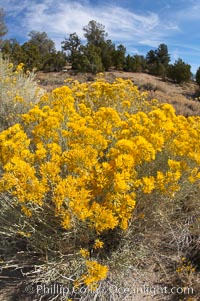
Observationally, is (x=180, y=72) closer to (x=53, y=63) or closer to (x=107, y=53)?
(x=107, y=53)

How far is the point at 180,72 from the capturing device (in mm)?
23734

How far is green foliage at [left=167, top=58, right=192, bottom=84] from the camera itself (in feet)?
77.2

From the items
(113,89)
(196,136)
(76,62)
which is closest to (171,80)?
(76,62)

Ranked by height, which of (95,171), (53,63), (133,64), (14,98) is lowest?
(95,171)

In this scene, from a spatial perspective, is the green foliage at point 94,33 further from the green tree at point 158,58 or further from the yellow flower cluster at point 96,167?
the yellow flower cluster at point 96,167

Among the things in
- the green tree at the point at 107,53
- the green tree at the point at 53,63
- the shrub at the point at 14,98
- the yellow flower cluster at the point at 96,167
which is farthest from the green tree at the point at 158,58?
the yellow flower cluster at the point at 96,167

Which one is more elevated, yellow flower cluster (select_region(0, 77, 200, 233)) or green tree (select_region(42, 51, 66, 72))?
green tree (select_region(42, 51, 66, 72))

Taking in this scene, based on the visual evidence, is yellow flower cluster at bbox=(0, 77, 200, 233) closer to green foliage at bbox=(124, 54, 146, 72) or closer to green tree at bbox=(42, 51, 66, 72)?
green tree at bbox=(42, 51, 66, 72)

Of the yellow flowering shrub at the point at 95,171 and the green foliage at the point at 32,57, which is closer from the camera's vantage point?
the yellow flowering shrub at the point at 95,171

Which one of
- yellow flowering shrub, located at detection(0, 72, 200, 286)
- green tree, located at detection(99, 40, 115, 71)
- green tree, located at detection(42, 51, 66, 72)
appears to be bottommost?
yellow flowering shrub, located at detection(0, 72, 200, 286)

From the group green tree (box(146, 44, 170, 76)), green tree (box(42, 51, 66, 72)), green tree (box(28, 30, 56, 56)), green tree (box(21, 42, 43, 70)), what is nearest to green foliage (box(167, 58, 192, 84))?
green tree (box(146, 44, 170, 76))

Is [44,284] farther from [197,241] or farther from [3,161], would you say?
[197,241]

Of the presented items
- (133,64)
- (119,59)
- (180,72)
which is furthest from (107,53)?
(180,72)

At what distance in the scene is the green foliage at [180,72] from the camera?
77.2 feet
